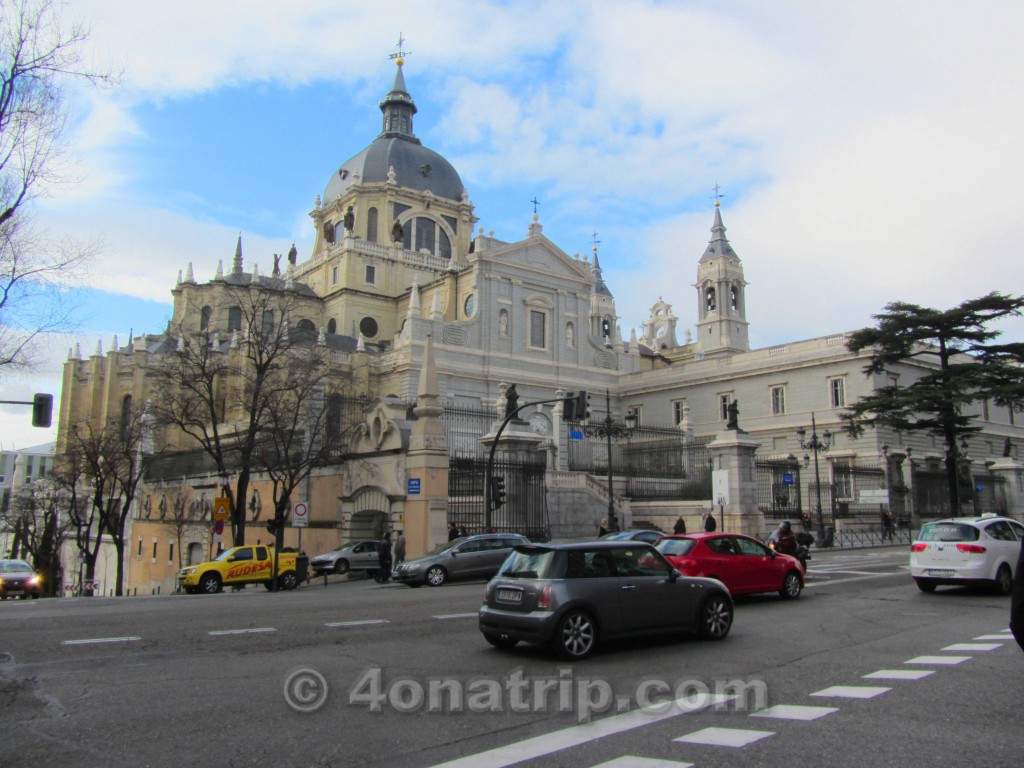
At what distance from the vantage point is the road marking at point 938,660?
846cm

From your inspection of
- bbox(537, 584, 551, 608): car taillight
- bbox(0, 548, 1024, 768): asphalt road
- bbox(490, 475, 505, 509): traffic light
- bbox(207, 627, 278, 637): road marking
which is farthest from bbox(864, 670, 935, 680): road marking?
bbox(490, 475, 505, 509): traffic light

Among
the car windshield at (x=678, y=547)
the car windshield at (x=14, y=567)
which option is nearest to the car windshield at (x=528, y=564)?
the car windshield at (x=678, y=547)

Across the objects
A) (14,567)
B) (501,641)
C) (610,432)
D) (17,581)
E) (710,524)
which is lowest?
(17,581)

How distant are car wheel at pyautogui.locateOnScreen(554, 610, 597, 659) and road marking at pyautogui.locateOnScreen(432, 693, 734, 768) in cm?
187

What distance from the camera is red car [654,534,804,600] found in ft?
43.0

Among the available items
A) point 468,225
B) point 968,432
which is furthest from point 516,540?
point 468,225

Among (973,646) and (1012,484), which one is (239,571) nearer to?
(973,646)

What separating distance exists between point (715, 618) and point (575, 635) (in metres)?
2.27

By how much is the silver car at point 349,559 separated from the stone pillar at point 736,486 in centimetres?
1223

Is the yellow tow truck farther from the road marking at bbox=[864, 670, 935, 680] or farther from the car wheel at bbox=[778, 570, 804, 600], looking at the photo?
the road marking at bbox=[864, 670, 935, 680]

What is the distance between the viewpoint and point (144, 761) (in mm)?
5438

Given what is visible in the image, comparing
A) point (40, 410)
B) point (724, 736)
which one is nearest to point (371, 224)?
point (40, 410)

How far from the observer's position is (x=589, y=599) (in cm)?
888

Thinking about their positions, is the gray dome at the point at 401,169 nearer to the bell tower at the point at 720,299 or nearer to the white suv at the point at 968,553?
the bell tower at the point at 720,299
